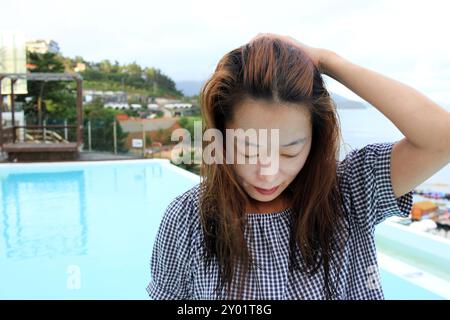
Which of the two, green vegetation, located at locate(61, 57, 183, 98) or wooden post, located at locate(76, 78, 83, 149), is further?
green vegetation, located at locate(61, 57, 183, 98)

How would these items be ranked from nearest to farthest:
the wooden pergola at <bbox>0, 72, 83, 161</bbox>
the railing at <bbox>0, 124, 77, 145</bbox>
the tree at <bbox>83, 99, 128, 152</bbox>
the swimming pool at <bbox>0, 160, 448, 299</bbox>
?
1. the swimming pool at <bbox>0, 160, 448, 299</bbox>
2. the wooden pergola at <bbox>0, 72, 83, 161</bbox>
3. the railing at <bbox>0, 124, 77, 145</bbox>
4. the tree at <bbox>83, 99, 128, 152</bbox>

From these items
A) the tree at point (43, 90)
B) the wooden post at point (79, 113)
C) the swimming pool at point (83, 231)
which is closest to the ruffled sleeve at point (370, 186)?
the swimming pool at point (83, 231)

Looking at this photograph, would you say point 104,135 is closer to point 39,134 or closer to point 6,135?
point 39,134

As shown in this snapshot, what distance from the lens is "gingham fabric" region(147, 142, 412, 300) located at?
787 mm

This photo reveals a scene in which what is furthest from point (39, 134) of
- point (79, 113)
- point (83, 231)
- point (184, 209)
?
point (184, 209)

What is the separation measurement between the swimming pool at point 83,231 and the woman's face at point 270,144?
2.52 m

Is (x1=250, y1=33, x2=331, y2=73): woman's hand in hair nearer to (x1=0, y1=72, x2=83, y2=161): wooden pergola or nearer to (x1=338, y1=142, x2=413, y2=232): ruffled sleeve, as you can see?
(x1=338, y1=142, x2=413, y2=232): ruffled sleeve

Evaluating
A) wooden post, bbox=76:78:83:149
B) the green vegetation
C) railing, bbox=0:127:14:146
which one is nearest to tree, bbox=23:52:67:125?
the green vegetation

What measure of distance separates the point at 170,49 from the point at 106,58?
11.0ft

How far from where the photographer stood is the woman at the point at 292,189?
28.8 inches

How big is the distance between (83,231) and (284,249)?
437cm

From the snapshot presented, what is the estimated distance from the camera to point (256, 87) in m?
0.73

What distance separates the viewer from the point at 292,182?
2.82 ft

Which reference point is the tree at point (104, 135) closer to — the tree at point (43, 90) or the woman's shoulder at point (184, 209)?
the tree at point (43, 90)
